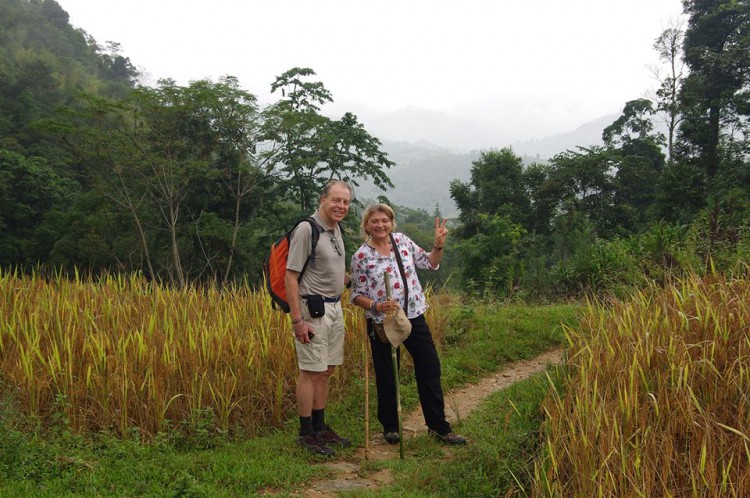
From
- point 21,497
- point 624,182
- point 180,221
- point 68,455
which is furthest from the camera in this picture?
point 624,182

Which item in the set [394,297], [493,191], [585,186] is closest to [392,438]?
[394,297]

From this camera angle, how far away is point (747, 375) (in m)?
3.02

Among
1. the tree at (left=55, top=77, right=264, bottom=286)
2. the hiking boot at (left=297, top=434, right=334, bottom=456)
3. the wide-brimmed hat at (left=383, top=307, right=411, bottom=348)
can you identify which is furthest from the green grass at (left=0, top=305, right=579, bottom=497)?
the tree at (left=55, top=77, right=264, bottom=286)

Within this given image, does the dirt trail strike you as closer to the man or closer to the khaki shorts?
the man

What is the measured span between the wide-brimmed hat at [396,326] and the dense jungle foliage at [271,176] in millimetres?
12502

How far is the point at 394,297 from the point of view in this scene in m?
3.74

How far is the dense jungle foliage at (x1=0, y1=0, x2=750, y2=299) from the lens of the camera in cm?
2059

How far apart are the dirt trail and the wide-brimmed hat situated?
0.82m

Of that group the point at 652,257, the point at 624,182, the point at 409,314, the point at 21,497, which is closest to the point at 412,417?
the point at 409,314

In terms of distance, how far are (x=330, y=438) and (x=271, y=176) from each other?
19.6 metres

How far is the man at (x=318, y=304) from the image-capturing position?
11.3ft

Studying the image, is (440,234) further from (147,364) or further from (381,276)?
(147,364)

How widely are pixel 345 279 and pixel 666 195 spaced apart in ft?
74.5

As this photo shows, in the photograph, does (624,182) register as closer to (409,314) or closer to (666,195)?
(666,195)
